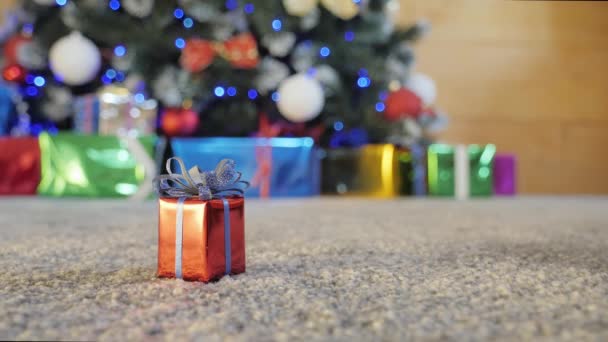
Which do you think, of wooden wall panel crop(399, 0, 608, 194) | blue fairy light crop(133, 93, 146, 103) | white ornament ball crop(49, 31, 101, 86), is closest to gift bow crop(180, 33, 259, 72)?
blue fairy light crop(133, 93, 146, 103)

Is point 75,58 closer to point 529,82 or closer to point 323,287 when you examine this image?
point 323,287

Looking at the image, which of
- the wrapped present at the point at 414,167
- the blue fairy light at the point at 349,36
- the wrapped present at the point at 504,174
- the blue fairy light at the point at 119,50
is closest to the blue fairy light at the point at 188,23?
the blue fairy light at the point at 119,50

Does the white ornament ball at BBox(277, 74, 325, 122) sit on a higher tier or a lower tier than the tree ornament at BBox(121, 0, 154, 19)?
lower

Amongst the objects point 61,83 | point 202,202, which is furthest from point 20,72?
point 202,202

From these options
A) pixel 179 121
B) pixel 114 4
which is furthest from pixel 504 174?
pixel 114 4

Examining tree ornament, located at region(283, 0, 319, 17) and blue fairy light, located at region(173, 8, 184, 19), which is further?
blue fairy light, located at region(173, 8, 184, 19)

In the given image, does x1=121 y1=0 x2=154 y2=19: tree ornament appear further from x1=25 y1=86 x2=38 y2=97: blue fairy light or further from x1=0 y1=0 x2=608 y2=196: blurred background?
x1=25 y1=86 x2=38 y2=97: blue fairy light

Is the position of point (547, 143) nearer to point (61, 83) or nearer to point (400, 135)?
point (400, 135)
